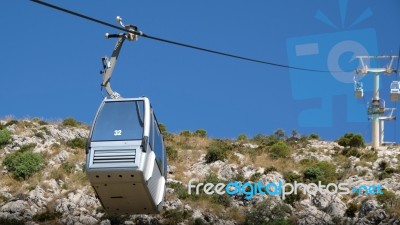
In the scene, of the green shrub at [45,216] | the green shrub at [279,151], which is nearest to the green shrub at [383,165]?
the green shrub at [279,151]

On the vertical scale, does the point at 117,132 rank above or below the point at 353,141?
above

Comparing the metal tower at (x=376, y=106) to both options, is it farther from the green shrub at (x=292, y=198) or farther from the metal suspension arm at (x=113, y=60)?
the metal suspension arm at (x=113, y=60)

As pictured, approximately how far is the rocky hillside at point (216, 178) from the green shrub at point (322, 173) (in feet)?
0.21

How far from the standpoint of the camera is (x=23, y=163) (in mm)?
40344

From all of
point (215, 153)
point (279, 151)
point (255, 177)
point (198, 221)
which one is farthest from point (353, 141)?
point (198, 221)

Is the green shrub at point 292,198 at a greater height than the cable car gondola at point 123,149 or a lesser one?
lesser

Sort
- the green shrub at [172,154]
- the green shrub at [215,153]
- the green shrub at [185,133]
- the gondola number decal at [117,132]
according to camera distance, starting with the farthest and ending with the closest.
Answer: the green shrub at [185,133]
the green shrub at [172,154]
the green shrub at [215,153]
the gondola number decal at [117,132]

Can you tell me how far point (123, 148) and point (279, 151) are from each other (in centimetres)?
2931

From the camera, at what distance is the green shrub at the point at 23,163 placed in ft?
131

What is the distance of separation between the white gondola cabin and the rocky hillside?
16178 millimetres

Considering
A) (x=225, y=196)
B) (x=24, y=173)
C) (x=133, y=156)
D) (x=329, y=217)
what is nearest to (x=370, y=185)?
(x=329, y=217)

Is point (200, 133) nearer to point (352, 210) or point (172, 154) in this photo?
point (172, 154)

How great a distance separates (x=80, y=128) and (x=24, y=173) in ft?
31.3

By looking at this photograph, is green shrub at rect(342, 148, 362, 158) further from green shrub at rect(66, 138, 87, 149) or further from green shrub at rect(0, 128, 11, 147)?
green shrub at rect(0, 128, 11, 147)
